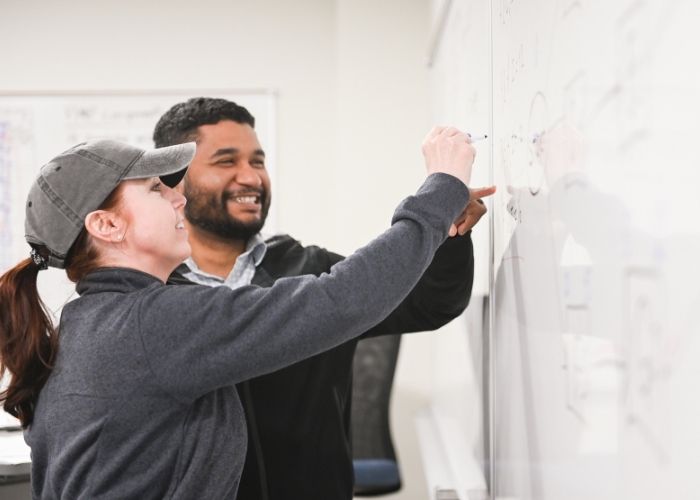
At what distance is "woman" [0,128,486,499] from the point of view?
93 centimetres

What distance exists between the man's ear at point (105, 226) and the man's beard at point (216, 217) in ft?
1.95

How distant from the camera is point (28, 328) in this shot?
1.05 m

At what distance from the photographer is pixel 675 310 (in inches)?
24.0

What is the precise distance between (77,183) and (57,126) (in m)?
2.61

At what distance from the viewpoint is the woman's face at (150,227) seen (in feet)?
3.42

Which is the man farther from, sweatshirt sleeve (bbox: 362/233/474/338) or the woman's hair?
the woman's hair

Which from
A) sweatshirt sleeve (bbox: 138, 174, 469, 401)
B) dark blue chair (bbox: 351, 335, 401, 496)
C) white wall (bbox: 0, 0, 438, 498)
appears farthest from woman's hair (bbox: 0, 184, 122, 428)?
white wall (bbox: 0, 0, 438, 498)

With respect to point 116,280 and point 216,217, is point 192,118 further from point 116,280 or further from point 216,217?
point 116,280

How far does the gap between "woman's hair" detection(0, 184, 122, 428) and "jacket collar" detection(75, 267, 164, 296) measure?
0.10ft

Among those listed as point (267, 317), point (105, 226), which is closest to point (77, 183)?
point (105, 226)

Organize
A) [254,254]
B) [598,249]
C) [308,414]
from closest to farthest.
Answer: [598,249]
[308,414]
[254,254]

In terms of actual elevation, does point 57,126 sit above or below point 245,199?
above

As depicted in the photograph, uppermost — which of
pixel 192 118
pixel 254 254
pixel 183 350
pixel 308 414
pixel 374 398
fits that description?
pixel 192 118

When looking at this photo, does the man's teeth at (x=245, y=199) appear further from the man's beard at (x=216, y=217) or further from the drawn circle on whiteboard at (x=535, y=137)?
the drawn circle on whiteboard at (x=535, y=137)
